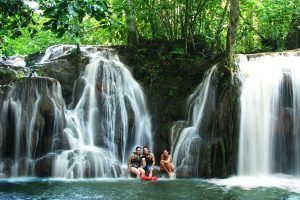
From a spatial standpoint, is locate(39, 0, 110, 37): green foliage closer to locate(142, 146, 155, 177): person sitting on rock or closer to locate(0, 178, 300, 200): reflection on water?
locate(0, 178, 300, 200): reflection on water

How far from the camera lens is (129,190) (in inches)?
371

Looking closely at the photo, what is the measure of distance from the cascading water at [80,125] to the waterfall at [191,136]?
1.31 meters

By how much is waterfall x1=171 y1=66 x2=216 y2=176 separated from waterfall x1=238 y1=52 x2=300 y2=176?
1.29 meters

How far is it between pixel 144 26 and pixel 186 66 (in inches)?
158

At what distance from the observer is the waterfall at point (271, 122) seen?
12.1 metres

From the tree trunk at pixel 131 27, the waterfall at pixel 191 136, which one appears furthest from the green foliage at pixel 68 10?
the tree trunk at pixel 131 27

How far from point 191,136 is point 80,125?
359cm

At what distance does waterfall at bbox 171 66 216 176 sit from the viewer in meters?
12.6

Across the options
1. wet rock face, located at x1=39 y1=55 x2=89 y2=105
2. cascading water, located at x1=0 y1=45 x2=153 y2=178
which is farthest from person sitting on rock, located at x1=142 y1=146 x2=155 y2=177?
wet rock face, located at x1=39 y1=55 x2=89 y2=105

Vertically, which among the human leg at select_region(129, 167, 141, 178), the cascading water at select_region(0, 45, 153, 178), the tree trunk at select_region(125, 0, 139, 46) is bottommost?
the human leg at select_region(129, 167, 141, 178)

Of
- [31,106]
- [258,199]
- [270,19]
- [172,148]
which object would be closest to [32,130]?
[31,106]

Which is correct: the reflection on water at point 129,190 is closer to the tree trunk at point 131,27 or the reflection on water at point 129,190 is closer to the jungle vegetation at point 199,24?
the jungle vegetation at point 199,24

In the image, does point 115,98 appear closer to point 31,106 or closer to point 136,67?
point 136,67

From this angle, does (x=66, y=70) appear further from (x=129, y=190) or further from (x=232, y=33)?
(x=129, y=190)
